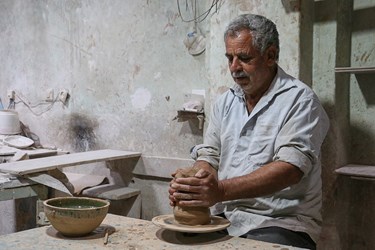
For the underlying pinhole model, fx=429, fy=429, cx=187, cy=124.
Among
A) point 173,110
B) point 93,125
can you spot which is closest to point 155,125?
point 173,110

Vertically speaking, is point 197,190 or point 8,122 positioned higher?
point 8,122

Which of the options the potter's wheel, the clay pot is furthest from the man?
the clay pot

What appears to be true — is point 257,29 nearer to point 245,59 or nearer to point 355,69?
point 245,59

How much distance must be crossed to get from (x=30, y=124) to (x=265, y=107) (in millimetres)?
2969

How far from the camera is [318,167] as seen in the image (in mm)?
2041

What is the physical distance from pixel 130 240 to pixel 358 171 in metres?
1.39

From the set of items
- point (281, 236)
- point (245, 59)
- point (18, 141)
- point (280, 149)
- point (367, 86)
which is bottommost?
point (281, 236)

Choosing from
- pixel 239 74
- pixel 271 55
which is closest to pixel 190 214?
pixel 239 74

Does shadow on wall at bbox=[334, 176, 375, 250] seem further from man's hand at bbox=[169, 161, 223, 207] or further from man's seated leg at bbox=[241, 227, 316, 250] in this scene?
man's hand at bbox=[169, 161, 223, 207]

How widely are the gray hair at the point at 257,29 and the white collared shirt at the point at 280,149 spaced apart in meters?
0.17

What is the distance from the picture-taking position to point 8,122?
3994 millimetres

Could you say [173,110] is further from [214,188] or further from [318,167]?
[214,188]

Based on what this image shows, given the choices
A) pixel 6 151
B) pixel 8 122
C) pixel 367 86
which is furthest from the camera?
pixel 8 122

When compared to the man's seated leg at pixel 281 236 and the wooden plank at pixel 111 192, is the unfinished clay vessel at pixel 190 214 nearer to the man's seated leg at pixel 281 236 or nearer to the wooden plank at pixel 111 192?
the man's seated leg at pixel 281 236
